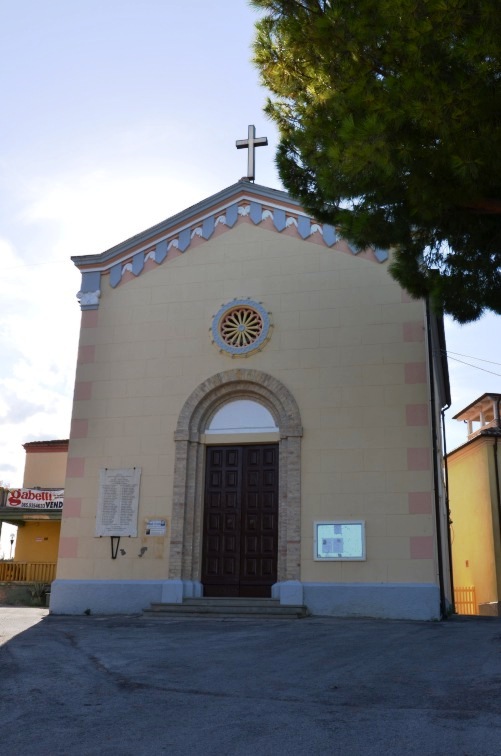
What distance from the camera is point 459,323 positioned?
1009 centimetres

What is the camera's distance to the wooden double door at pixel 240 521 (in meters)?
14.1

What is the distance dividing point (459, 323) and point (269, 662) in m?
5.02

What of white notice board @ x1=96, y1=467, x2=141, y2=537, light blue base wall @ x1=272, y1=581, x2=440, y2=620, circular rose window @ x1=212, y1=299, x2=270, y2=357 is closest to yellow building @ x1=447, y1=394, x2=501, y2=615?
light blue base wall @ x1=272, y1=581, x2=440, y2=620

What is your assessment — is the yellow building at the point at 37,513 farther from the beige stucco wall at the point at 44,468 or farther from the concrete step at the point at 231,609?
the concrete step at the point at 231,609

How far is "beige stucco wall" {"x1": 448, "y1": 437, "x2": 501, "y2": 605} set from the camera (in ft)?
65.7

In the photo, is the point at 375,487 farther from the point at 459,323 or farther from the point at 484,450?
the point at 484,450

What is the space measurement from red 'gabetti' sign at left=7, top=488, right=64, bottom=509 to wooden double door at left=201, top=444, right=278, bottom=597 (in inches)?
299

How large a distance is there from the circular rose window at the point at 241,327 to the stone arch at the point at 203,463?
0.51 metres

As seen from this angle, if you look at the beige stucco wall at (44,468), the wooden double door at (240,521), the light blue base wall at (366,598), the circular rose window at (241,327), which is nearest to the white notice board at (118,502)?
the wooden double door at (240,521)

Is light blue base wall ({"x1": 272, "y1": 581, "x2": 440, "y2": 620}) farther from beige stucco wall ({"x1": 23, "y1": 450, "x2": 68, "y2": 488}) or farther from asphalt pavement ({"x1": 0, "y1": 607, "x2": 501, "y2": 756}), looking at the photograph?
beige stucco wall ({"x1": 23, "y1": 450, "x2": 68, "y2": 488})

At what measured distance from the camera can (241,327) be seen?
49.5 feet

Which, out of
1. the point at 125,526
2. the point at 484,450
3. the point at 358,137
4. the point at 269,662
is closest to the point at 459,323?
the point at 358,137

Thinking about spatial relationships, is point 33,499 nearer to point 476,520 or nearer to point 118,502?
point 118,502

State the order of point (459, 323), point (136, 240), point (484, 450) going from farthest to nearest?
point (484, 450) → point (136, 240) → point (459, 323)
